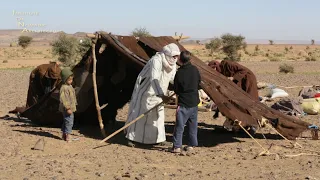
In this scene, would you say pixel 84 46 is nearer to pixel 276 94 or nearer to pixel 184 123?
pixel 276 94

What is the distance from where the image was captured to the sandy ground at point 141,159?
6996mm

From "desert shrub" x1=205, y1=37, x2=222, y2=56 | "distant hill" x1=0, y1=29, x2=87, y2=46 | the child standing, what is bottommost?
"distant hill" x1=0, y1=29, x2=87, y2=46

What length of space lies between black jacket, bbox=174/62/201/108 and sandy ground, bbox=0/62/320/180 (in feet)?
2.85

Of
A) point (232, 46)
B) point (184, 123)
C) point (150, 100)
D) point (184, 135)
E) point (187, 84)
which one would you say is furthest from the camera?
point (232, 46)

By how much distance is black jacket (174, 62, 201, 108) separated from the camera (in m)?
7.97

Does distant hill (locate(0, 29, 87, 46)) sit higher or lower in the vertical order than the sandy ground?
lower

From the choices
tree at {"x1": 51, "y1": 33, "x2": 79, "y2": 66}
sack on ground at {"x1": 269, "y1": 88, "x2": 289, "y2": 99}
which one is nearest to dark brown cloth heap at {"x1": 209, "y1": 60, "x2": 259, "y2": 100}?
sack on ground at {"x1": 269, "y1": 88, "x2": 289, "y2": 99}

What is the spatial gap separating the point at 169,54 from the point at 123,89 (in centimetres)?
261

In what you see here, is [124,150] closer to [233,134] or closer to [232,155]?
[232,155]

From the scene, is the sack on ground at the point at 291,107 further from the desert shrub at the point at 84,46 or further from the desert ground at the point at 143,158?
the desert shrub at the point at 84,46

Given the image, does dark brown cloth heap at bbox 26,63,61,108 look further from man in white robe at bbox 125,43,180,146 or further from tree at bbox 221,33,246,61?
tree at bbox 221,33,246,61

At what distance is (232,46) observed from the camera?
159 feet

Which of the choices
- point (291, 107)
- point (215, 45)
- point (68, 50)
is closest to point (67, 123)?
point (291, 107)

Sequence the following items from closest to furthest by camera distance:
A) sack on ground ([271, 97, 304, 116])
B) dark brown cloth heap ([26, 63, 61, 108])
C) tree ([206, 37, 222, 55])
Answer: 1. dark brown cloth heap ([26, 63, 61, 108])
2. sack on ground ([271, 97, 304, 116])
3. tree ([206, 37, 222, 55])
